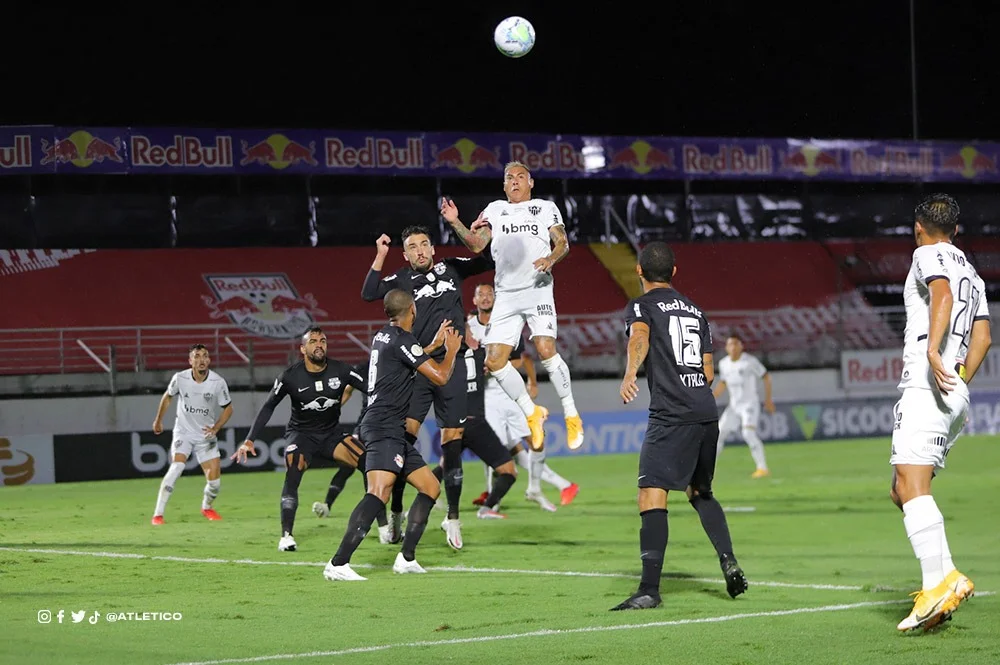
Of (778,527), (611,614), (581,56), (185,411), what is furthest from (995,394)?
(611,614)

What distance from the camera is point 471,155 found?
112 feet

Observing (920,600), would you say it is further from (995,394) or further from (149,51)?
(149,51)

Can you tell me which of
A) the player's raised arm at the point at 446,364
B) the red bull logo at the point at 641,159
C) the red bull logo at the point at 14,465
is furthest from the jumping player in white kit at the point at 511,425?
the red bull logo at the point at 641,159

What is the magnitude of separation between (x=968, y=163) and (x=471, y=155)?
642 inches

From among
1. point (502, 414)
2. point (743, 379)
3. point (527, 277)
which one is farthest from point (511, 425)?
point (527, 277)

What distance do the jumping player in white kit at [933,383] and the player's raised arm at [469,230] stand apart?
164 inches

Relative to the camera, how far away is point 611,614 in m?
8.47

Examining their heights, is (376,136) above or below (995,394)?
above

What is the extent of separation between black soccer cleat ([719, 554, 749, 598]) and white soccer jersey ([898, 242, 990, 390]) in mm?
1712

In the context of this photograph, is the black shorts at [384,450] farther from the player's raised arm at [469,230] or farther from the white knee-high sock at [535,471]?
the white knee-high sock at [535,471]

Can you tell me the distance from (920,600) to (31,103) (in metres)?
30.7

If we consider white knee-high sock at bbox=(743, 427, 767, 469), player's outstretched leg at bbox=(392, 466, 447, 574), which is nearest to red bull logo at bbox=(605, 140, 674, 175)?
white knee-high sock at bbox=(743, 427, 767, 469)

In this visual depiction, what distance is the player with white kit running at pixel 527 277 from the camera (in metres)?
11.8

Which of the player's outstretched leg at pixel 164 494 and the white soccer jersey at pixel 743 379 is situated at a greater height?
the white soccer jersey at pixel 743 379
